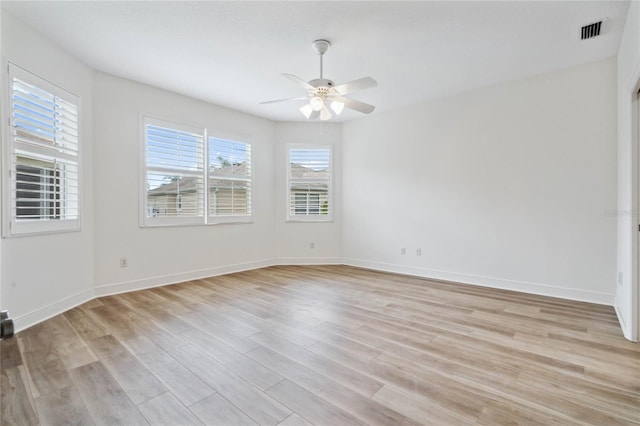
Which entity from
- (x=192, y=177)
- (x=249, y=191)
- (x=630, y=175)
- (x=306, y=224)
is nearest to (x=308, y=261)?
(x=306, y=224)

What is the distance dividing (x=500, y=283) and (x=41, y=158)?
5.70 m

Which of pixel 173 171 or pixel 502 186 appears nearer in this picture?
pixel 502 186

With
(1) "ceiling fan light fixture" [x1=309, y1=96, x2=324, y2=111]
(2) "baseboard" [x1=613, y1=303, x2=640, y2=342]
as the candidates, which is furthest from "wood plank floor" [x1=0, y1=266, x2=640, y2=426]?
(1) "ceiling fan light fixture" [x1=309, y1=96, x2=324, y2=111]

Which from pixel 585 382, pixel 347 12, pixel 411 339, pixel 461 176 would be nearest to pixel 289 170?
pixel 461 176

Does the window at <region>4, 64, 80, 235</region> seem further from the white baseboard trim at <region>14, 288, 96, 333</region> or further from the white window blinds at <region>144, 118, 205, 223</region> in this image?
the white window blinds at <region>144, 118, 205, 223</region>

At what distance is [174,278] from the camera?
4.65 meters

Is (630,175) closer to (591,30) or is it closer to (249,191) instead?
(591,30)

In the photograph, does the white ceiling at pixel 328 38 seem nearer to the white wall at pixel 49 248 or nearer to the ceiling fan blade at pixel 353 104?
the white wall at pixel 49 248

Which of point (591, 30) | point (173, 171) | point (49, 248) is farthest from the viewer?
point (173, 171)

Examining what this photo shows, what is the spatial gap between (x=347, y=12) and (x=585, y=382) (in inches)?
129

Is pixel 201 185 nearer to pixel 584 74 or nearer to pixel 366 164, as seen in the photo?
pixel 366 164

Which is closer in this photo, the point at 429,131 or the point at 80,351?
the point at 80,351

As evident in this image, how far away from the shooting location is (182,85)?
4.30m

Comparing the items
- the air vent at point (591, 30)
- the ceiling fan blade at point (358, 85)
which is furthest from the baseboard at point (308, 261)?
the air vent at point (591, 30)
